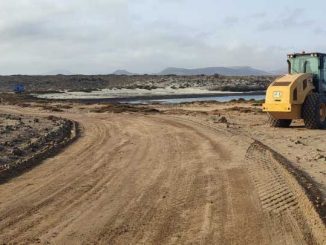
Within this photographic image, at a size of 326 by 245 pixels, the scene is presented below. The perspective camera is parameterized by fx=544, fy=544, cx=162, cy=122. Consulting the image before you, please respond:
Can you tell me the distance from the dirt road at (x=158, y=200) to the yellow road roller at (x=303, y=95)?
5019 mm

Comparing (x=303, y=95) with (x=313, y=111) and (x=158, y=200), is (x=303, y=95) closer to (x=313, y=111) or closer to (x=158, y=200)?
(x=313, y=111)

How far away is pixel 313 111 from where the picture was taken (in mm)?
19688

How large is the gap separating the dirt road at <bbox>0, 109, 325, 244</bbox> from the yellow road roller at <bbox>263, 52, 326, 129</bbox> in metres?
5.02

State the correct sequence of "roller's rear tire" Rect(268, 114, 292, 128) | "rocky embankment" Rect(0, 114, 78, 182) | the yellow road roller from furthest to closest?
"roller's rear tire" Rect(268, 114, 292, 128) → the yellow road roller → "rocky embankment" Rect(0, 114, 78, 182)

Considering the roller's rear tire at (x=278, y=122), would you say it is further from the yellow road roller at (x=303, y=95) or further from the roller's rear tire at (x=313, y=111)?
the roller's rear tire at (x=313, y=111)

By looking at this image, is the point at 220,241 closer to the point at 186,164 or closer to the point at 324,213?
the point at 324,213

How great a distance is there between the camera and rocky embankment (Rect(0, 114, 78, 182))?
504 inches

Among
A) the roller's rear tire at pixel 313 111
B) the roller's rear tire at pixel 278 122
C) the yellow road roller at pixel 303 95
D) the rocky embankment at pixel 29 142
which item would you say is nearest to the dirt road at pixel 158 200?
the rocky embankment at pixel 29 142

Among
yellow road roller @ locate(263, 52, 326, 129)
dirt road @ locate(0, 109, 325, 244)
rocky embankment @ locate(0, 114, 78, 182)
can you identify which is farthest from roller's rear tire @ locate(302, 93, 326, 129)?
rocky embankment @ locate(0, 114, 78, 182)

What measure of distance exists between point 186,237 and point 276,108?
44.0 feet

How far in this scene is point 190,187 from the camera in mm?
10086

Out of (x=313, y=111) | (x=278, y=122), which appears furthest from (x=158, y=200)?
(x=278, y=122)

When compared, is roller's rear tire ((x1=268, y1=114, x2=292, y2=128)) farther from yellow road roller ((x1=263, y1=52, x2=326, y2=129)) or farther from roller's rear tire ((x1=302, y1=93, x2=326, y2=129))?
roller's rear tire ((x1=302, y1=93, x2=326, y2=129))

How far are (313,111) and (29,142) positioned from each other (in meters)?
10.1
